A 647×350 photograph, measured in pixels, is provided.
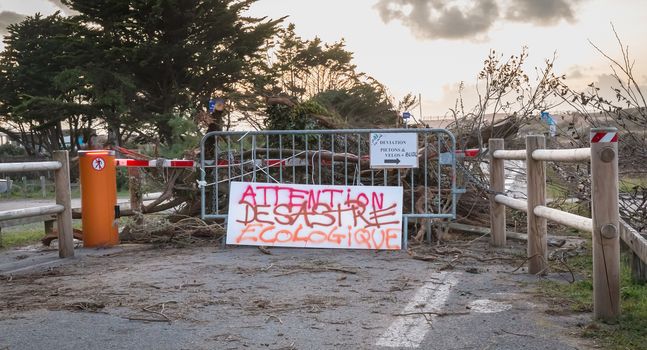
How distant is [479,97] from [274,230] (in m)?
3.70

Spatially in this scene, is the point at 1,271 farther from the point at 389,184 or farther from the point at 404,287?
the point at 389,184

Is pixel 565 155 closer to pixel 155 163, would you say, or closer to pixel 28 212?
pixel 155 163

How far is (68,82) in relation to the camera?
36.3 m

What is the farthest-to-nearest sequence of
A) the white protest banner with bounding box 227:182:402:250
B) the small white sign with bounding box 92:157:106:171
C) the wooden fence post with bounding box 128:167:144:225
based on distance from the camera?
the wooden fence post with bounding box 128:167:144:225 → the small white sign with bounding box 92:157:106:171 → the white protest banner with bounding box 227:182:402:250

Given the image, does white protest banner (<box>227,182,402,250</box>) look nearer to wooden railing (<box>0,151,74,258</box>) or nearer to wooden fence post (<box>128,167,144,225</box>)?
wooden fence post (<box>128,167,144,225</box>)

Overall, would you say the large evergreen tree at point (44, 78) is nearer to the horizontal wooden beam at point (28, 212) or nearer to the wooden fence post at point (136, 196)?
the wooden fence post at point (136, 196)

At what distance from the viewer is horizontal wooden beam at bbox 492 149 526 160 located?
7.04m

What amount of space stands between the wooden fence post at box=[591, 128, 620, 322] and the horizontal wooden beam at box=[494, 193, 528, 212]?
2102 mm

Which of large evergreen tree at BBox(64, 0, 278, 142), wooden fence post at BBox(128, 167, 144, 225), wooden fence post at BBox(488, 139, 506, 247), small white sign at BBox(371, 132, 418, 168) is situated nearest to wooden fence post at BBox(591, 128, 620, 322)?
wooden fence post at BBox(488, 139, 506, 247)

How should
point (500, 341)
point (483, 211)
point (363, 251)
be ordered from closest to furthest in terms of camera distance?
point (500, 341), point (363, 251), point (483, 211)

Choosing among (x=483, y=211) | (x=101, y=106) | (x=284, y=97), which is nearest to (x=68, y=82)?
(x=101, y=106)

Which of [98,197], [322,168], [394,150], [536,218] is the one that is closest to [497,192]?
[394,150]

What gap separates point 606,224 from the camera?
4.37 meters

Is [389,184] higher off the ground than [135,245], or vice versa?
[389,184]
